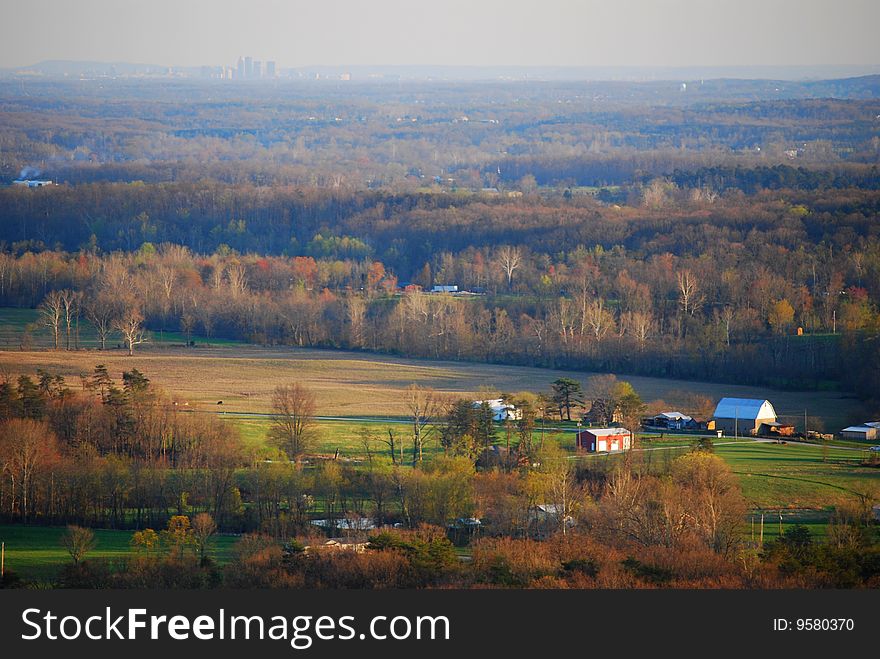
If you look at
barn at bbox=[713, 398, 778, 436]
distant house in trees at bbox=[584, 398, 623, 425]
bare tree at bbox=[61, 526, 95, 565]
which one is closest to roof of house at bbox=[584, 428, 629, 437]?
distant house in trees at bbox=[584, 398, 623, 425]

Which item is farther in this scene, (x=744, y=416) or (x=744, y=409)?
(x=744, y=409)

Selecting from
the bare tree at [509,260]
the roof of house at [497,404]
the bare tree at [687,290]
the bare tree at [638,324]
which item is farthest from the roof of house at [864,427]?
the bare tree at [509,260]

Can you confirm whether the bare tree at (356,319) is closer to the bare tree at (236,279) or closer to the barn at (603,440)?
the bare tree at (236,279)

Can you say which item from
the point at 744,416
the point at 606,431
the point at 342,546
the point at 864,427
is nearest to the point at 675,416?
the point at 744,416

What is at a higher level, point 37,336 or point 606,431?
point 606,431

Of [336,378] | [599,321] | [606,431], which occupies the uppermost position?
[599,321]

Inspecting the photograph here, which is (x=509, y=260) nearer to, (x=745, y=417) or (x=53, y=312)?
(x=53, y=312)

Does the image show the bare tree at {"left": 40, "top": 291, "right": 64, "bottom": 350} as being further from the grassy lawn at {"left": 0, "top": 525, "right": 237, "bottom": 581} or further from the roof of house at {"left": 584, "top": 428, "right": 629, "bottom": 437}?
the grassy lawn at {"left": 0, "top": 525, "right": 237, "bottom": 581}

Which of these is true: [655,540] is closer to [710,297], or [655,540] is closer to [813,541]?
[813,541]
